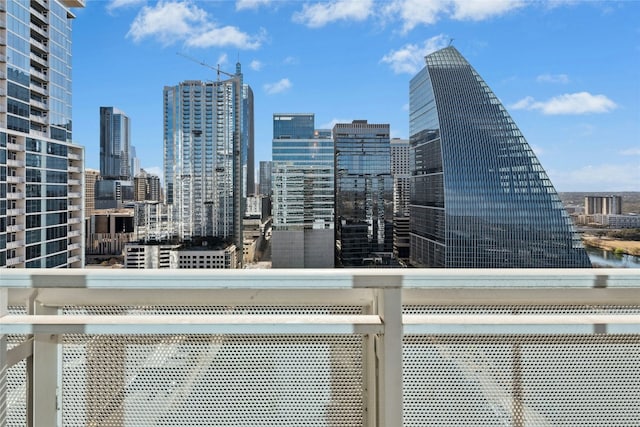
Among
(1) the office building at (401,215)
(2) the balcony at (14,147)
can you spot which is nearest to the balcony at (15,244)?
(2) the balcony at (14,147)

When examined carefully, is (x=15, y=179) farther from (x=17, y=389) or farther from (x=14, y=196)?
(x=17, y=389)

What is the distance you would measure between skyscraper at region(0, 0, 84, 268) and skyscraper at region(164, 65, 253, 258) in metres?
10.2

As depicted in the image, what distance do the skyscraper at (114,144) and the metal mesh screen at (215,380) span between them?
1239 inches

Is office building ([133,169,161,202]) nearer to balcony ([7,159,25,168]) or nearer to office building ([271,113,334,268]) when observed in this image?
office building ([271,113,334,268])

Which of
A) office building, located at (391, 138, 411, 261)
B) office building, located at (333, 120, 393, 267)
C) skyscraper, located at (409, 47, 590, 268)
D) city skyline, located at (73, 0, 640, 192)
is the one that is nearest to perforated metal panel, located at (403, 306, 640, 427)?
city skyline, located at (73, 0, 640, 192)

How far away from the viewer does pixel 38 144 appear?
11.1 meters

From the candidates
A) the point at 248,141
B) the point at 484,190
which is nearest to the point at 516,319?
the point at 484,190

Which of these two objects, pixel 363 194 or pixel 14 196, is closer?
pixel 14 196

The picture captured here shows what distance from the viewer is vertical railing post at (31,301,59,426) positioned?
0.53 m

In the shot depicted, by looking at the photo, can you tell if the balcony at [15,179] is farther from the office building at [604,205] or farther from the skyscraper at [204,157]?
the office building at [604,205]

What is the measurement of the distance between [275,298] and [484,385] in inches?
12.7

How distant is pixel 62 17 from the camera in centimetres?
1305

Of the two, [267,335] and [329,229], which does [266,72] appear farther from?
[267,335]

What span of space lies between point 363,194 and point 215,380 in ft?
84.9
